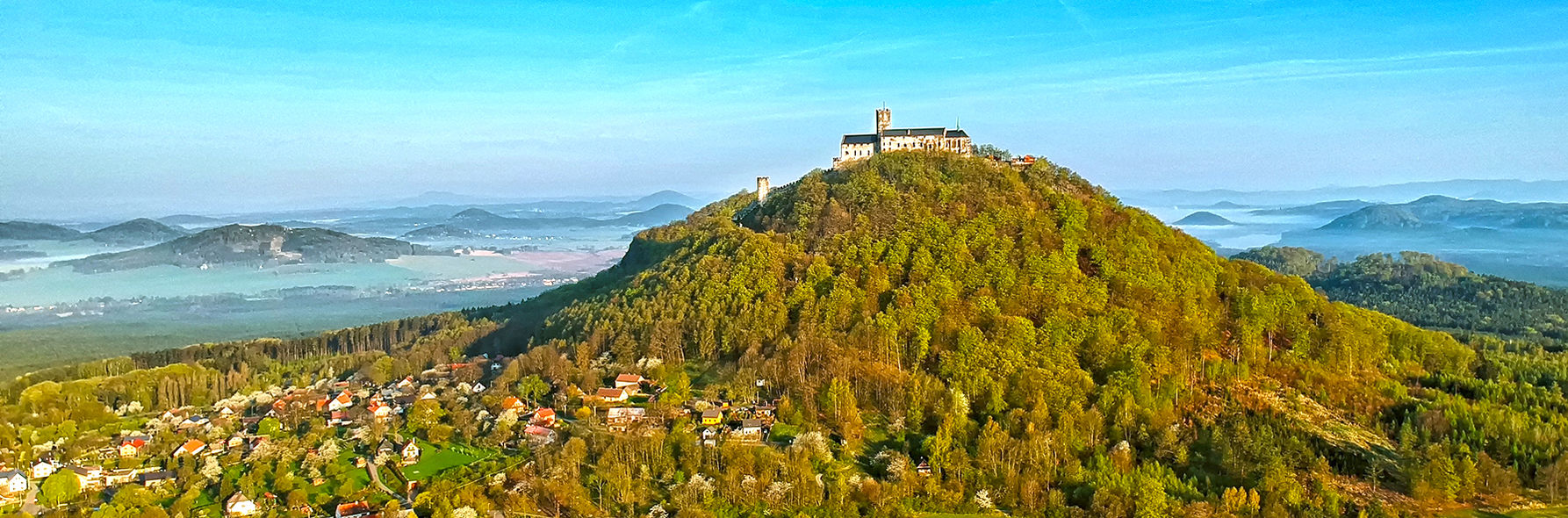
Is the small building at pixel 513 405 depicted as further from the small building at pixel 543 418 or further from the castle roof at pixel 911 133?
the castle roof at pixel 911 133

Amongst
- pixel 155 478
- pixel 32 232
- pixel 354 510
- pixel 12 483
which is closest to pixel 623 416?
pixel 354 510

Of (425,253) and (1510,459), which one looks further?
(425,253)

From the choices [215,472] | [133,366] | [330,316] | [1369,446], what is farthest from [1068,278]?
[330,316]

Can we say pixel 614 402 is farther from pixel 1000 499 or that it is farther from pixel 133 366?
pixel 133 366

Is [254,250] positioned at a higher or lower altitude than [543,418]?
higher

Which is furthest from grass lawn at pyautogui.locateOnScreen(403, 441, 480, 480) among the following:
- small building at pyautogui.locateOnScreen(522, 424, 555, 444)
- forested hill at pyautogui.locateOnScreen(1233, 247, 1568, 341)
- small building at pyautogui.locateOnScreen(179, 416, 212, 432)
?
forested hill at pyautogui.locateOnScreen(1233, 247, 1568, 341)

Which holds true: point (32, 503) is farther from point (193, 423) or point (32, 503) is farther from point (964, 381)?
point (964, 381)

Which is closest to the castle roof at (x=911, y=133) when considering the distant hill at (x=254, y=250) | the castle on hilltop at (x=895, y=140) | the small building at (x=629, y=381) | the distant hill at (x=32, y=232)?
the castle on hilltop at (x=895, y=140)
